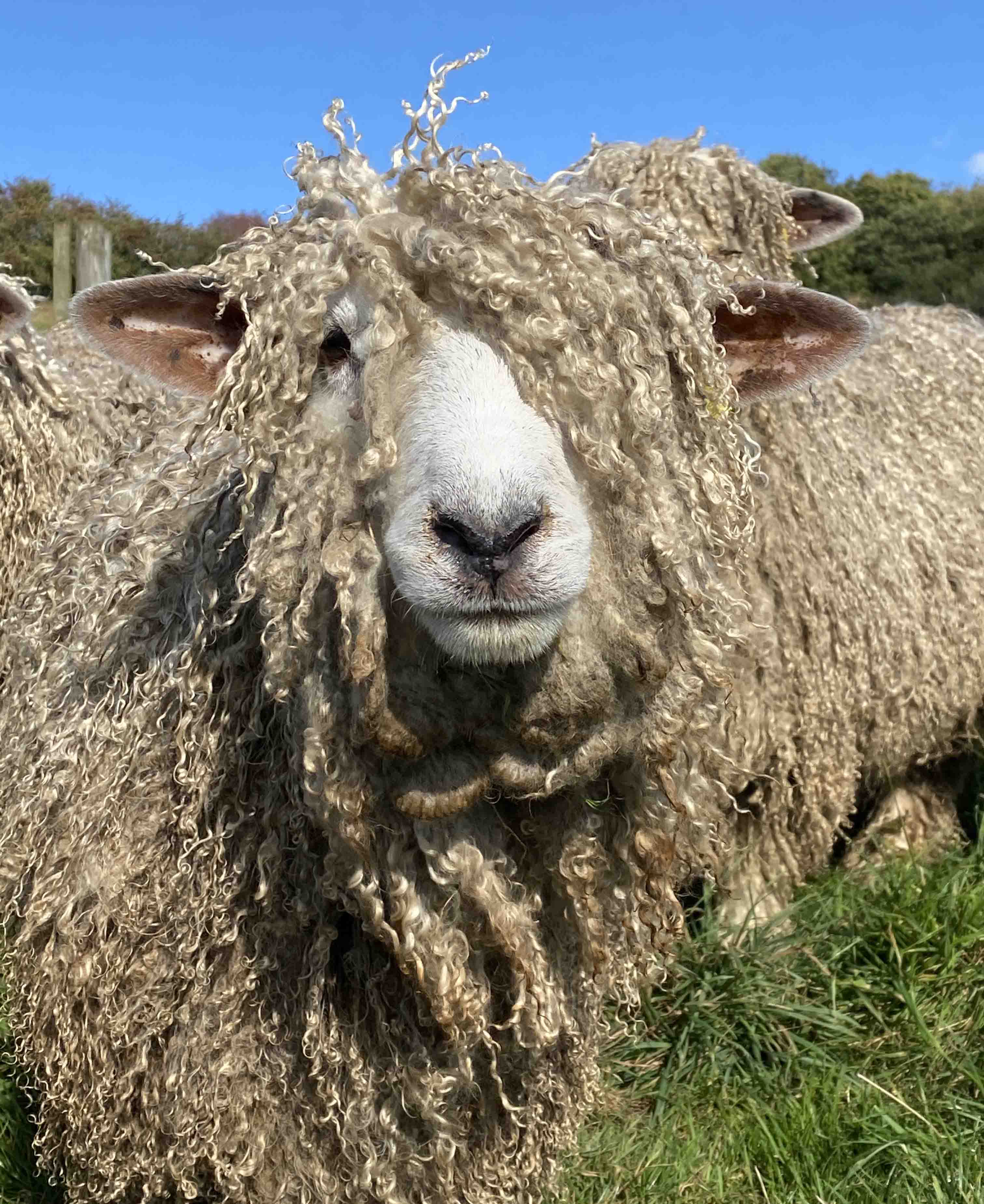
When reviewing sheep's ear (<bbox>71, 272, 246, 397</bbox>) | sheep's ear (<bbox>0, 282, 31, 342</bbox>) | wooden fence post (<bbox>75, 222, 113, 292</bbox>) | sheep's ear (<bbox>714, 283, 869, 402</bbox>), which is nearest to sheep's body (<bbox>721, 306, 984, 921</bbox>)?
sheep's ear (<bbox>714, 283, 869, 402</bbox>)

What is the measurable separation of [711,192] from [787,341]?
145 cm

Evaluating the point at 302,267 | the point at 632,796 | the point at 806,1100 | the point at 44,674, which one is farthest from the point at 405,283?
the point at 806,1100

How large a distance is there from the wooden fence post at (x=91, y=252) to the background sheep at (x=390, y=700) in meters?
7.69

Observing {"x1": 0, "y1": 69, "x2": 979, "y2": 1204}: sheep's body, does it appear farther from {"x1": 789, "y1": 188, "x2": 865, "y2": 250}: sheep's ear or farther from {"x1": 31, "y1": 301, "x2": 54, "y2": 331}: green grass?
{"x1": 31, "y1": 301, "x2": 54, "y2": 331}: green grass

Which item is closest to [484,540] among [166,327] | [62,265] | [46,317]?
[166,327]

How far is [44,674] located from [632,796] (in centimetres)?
Answer: 124

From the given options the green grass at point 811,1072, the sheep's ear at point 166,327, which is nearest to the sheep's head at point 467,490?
the sheep's ear at point 166,327

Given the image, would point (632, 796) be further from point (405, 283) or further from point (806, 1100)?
point (806, 1100)

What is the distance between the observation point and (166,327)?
202 cm

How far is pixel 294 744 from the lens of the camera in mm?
1916

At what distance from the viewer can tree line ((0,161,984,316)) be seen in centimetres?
1377

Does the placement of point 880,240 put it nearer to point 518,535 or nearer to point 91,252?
point 91,252

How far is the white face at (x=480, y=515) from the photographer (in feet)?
5.03

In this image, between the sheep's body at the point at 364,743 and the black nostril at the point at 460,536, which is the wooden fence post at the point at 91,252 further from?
the black nostril at the point at 460,536
